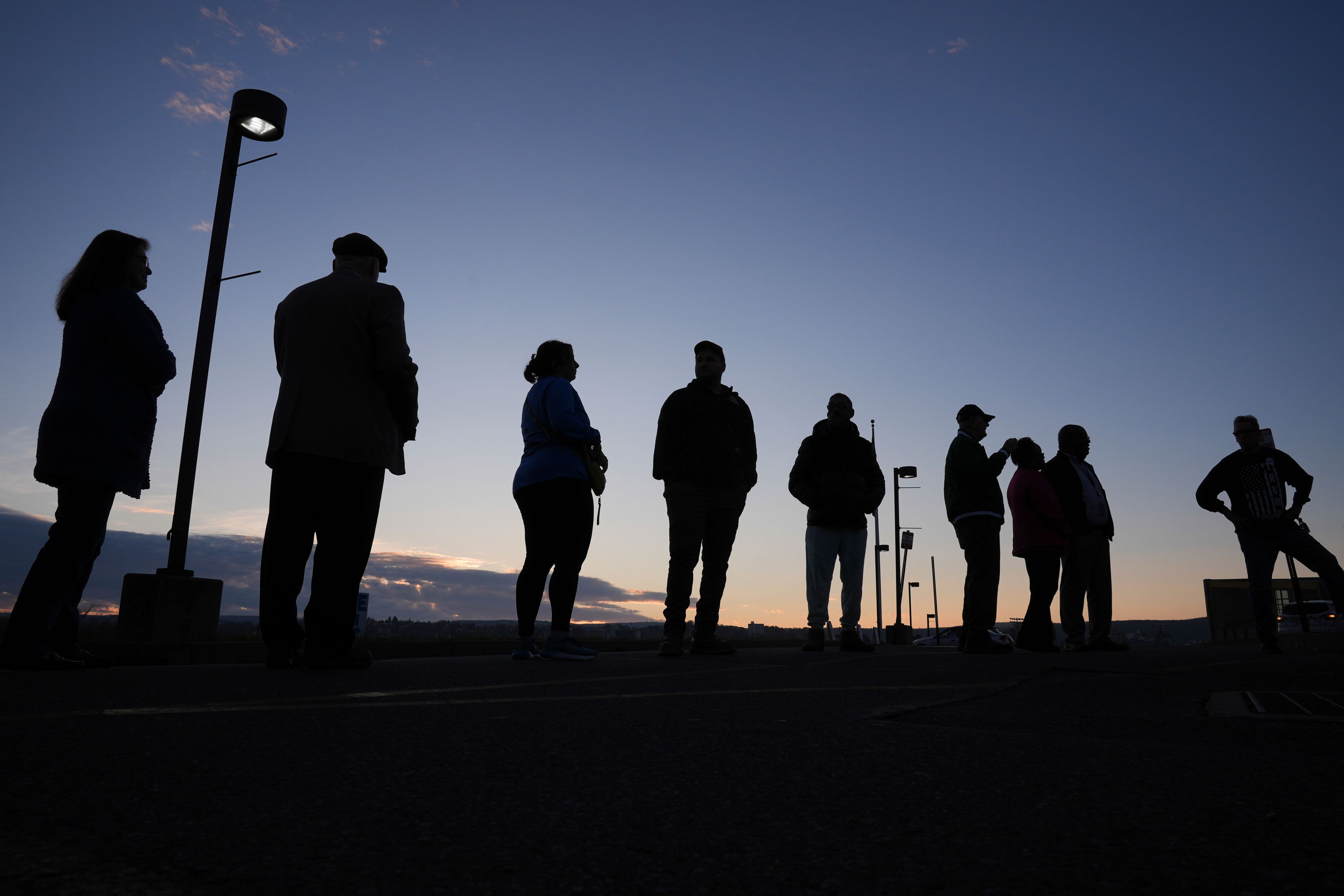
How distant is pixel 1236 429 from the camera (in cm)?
807

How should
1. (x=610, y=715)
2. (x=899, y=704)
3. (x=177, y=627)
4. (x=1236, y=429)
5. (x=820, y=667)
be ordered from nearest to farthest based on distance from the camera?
(x=610, y=715) < (x=899, y=704) < (x=820, y=667) < (x=177, y=627) < (x=1236, y=429)

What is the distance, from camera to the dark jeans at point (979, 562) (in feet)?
23.5

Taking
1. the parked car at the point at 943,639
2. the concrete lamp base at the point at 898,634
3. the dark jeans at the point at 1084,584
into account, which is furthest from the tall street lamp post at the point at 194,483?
the parked car at the point at 943,639

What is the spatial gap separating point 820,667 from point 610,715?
7.62 feet

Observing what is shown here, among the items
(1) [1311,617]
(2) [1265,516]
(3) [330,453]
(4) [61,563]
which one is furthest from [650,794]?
(1) [1311,617]

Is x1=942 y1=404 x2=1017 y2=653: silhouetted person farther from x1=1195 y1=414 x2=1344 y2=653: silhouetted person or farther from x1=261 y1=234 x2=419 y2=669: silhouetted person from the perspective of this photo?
x1=261 y1=234 x2=419 y2=669: silhouetted person

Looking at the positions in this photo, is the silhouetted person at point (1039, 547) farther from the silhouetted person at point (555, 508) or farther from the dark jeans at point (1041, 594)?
the silhouetted person at point (555, 508)

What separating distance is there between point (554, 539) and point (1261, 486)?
6.34 metres

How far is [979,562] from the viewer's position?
7266mm

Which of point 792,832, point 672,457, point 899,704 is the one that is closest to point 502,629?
point 672,457

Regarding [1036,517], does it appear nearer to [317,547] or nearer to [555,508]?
[555,508]

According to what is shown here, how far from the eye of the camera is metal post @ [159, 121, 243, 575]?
776 centimetres

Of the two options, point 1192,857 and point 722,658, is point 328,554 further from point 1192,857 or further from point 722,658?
point 1192,857

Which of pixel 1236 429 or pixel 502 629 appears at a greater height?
pixel 1236 429
